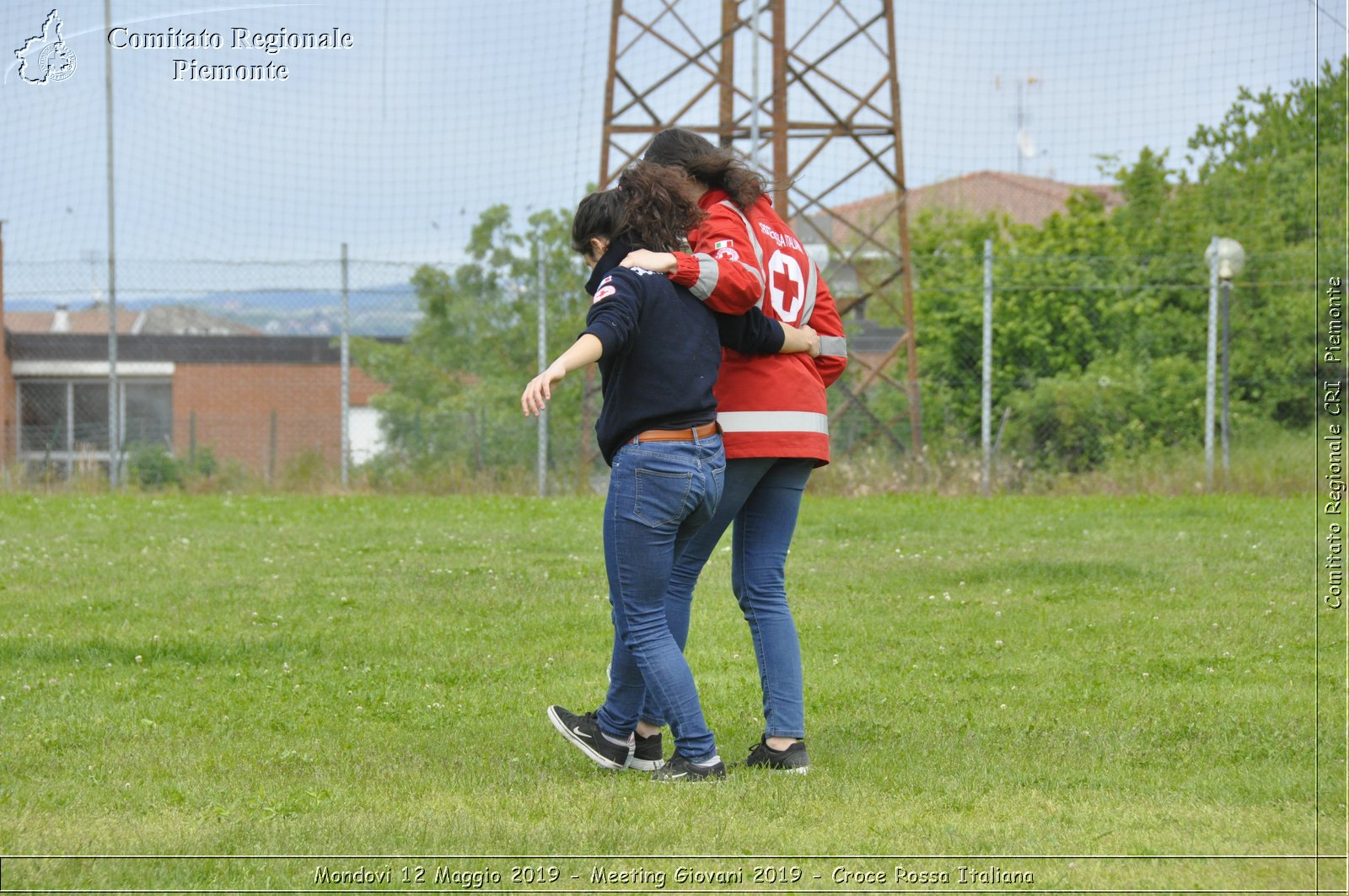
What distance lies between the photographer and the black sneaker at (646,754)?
4.05 metres

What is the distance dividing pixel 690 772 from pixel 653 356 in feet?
3.74

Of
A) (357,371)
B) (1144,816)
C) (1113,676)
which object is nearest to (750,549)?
(1144,816)

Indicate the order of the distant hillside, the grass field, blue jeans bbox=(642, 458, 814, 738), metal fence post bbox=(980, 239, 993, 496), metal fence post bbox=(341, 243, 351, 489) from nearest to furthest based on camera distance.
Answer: the grass field
blue jeans bbox=(642, 458, 814, 738)
metal fence post bbox=(980, 239, 993, 496)
metal fence post bbox=(341, 243, 351, 489)
the distant hillside

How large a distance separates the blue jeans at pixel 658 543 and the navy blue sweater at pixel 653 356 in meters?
0.07

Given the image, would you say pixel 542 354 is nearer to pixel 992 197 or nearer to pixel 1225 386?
pixel 1225 386

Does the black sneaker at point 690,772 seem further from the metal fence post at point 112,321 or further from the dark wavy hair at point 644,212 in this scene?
the metal fence post at point 112,321

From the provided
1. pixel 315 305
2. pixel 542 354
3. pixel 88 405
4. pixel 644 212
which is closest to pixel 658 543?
pixel 644 212

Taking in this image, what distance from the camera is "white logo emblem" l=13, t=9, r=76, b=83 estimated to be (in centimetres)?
544

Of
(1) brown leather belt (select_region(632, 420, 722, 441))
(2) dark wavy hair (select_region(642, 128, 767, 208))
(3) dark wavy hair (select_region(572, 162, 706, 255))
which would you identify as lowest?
(1) brown leather belt (select_region(632, 420, 722, 441))

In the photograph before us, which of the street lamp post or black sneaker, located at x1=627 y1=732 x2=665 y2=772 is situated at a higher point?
the street lamp post

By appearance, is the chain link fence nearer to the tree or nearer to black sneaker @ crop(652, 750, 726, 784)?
the tree

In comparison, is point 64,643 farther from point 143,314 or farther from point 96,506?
point 143,314

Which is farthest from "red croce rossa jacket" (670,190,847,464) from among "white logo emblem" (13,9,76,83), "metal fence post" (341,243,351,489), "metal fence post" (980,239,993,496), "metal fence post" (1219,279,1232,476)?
"metal fence post" (341,243,351,489)

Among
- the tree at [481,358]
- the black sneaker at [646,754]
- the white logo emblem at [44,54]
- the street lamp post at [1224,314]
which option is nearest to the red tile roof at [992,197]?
the tree at [481,358]
